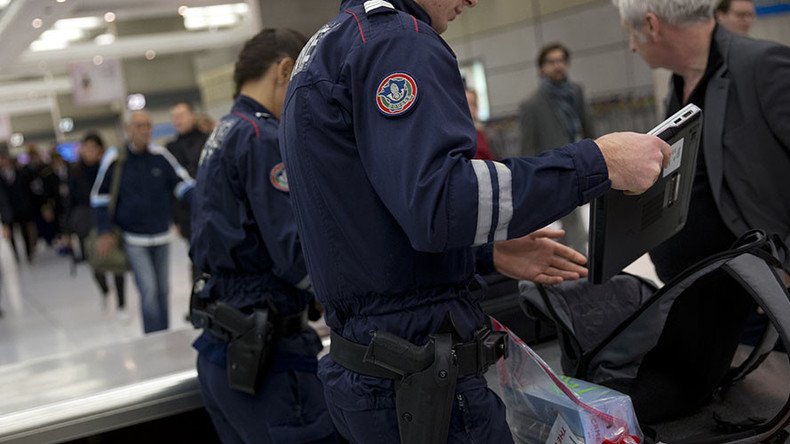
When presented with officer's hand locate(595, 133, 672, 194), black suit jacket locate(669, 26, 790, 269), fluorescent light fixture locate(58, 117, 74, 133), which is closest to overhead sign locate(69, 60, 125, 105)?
fluorescent light fixture locate(58, 117, 74, 133)

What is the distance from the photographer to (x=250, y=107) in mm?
2098

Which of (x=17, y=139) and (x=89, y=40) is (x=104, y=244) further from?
(x=17, y=139)

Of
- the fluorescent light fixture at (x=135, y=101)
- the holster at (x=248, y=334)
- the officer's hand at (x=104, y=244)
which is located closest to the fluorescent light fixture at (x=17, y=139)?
the fluorescent light fixture at (x=135, y=101)

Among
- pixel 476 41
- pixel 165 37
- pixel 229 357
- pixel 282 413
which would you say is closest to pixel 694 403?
pixel 282 413

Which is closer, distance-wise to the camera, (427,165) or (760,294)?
(427,165)

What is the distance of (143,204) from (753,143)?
4232 mm

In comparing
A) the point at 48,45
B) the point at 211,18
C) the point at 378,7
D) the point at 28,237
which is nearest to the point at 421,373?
the point at 378,7

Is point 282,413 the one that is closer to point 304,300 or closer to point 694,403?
point 304,300

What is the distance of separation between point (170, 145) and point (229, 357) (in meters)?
4.92

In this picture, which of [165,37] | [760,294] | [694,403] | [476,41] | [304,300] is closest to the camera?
[760,294]

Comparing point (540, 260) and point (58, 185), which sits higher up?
point (540, 260)

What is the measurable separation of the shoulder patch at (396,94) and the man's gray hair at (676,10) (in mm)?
1131

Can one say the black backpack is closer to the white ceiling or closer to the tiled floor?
the tiled floor

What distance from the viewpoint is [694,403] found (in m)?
1.84
